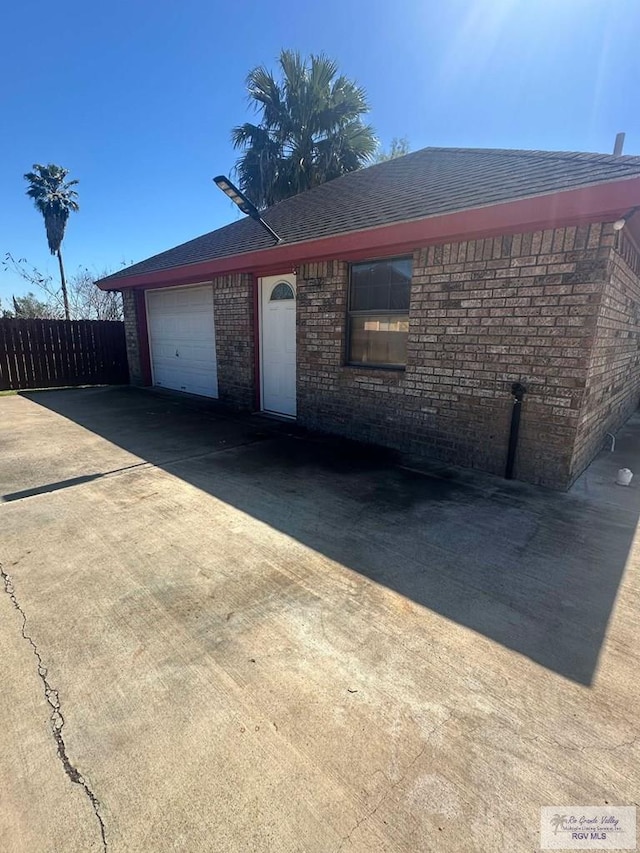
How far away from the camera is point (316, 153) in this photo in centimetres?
1370

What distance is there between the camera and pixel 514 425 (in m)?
4.31

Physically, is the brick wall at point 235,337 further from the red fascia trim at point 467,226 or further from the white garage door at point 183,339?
the red fascia trim at point 467,226

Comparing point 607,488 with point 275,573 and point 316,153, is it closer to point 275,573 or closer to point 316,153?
point 275,573

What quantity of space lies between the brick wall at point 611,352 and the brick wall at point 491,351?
217 mm

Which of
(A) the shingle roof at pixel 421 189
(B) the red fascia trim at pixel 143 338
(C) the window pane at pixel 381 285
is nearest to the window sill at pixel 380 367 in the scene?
(C) the window pane at pixel 381 285

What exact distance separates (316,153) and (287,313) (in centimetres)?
1000

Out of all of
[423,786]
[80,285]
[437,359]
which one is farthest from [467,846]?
[80,285]

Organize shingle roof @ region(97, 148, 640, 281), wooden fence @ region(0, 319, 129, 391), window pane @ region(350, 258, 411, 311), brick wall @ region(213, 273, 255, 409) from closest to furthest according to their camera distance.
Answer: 1. shingle roof @ region(97, 148, 640, 281)
2. window pane @ region(350, 258, 411, 311)
3. brick wall @ region(213, 273, 255, 409)
4. wooden fence @ region(0, 319, 129, 391)

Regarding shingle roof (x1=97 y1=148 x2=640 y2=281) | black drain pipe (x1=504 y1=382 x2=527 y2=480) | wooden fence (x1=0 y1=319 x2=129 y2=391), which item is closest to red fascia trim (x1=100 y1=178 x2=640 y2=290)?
shingle roof (x1=97 y1=148 x2=640 y2=281)

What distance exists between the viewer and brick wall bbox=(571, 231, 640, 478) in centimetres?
405

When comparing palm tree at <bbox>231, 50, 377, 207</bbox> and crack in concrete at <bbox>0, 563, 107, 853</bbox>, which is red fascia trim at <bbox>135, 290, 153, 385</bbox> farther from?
crack in concrete at <bbox>0, 563, 107, 853</bbox>

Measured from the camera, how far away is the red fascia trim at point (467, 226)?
3357 millimetres

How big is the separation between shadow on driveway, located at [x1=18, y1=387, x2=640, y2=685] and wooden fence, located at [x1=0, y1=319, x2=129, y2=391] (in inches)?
277

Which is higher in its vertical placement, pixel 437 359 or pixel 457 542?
pixel 437 359
